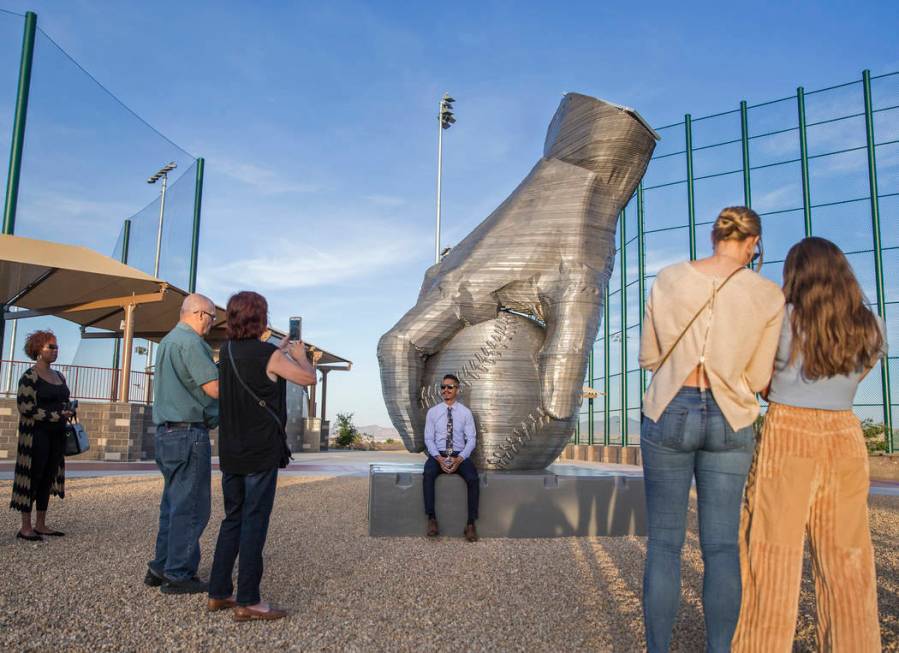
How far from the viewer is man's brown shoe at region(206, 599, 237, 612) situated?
3133mm

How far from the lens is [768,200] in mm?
15219

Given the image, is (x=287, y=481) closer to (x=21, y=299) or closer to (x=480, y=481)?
(x=480, y=481)

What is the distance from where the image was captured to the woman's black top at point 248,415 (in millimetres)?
3049

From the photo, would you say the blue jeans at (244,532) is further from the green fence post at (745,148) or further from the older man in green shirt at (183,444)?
the green fence post at (745,148)

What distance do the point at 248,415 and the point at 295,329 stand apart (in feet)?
1.67

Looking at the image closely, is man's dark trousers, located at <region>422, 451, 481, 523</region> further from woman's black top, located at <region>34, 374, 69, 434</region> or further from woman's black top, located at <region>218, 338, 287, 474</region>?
woman's black top, located at <region>34, 374, 69, 434</region>

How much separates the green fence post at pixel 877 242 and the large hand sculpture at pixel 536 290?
1010 centimetres

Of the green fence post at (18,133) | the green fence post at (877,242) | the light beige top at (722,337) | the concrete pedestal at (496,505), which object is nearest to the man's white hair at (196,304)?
the concrete pedestal at (496,505)

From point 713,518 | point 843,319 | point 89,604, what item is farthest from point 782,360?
point 89,604

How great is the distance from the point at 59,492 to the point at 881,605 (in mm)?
5182

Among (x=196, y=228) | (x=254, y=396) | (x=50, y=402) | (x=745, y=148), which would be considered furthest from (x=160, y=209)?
(x=254, y=396)

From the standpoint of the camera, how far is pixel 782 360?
2.34 meters

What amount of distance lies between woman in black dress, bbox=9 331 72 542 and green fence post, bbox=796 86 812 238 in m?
13.9

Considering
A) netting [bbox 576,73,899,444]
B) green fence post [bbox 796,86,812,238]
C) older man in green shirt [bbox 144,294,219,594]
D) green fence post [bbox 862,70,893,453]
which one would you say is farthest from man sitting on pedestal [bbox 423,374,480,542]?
green fence post [bbox 796,86,812,238]
